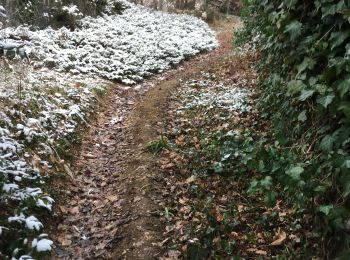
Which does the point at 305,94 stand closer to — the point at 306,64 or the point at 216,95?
the point at 306,64

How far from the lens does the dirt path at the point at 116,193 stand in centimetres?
445

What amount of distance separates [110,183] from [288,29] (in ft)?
12.0

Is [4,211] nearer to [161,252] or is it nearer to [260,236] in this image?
[161,252]

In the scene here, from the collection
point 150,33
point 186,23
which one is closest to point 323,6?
point 150,33

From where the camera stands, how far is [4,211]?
4152 mm

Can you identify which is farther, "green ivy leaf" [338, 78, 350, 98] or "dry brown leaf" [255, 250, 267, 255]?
"dry brown leaf" [255, 250, 267, 255]

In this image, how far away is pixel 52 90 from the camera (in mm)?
8055

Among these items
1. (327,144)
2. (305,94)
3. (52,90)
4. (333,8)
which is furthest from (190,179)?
(52,90)

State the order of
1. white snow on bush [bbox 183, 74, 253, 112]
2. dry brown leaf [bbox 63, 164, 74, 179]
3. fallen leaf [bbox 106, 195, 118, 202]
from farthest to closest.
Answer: white snow on bush [bbox 183, 74, 253, 112] → dry brown leaf [bbox 63, 164, 74, 179] → fallen leaf [bbox 106, 195, 118, 202]

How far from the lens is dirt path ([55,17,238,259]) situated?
4445 mm

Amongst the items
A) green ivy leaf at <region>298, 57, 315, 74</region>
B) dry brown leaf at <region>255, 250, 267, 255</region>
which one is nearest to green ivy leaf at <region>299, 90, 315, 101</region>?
green ivy leaf at <region>298, 57, 315, 74</region>

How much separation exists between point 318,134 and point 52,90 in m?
6.10

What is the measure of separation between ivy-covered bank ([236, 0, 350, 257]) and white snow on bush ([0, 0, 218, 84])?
7.97 metres

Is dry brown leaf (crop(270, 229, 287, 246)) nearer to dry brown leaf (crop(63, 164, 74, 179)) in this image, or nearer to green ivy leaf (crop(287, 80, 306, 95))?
green ivy leaf (crop(287, 80, 306, 95))
